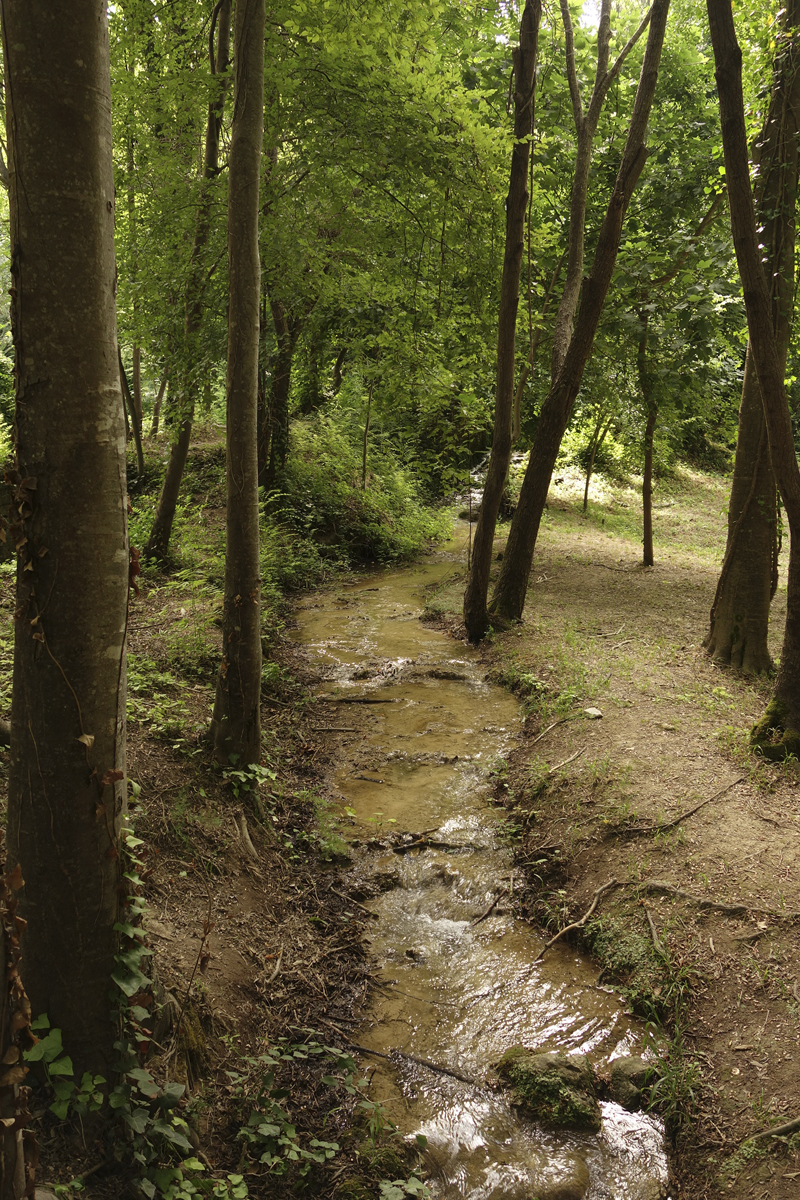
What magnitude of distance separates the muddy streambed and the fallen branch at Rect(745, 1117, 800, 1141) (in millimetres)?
442

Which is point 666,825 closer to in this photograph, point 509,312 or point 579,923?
point 579,923

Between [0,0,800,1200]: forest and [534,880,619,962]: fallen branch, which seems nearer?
[0,0,800,1200]: forest

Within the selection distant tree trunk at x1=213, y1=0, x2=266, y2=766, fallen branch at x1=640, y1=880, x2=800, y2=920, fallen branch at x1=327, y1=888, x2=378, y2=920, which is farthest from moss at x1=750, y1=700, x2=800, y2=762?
distant tree trunk at x1=213, y1=0, x2=266, y2=766

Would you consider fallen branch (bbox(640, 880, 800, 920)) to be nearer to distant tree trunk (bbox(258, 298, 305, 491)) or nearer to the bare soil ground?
the bare soil ground

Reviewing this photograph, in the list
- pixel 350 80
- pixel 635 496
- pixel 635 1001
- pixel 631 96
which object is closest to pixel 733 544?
pixel 635 1001

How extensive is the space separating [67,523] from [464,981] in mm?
3465

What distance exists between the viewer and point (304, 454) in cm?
1688

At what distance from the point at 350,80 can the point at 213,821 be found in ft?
20.6

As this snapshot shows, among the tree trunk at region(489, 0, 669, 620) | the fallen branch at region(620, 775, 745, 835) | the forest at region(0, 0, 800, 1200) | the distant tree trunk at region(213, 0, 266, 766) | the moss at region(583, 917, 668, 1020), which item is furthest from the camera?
the tree trunk at region(489, 0, 669, 620)

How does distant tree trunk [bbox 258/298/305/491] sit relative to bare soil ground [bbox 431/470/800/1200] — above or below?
above

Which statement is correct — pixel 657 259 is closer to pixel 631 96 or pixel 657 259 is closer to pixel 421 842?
pixel 631 96

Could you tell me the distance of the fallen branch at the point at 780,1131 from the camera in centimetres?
303

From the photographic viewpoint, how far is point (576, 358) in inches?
378

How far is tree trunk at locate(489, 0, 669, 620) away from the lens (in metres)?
8.21
